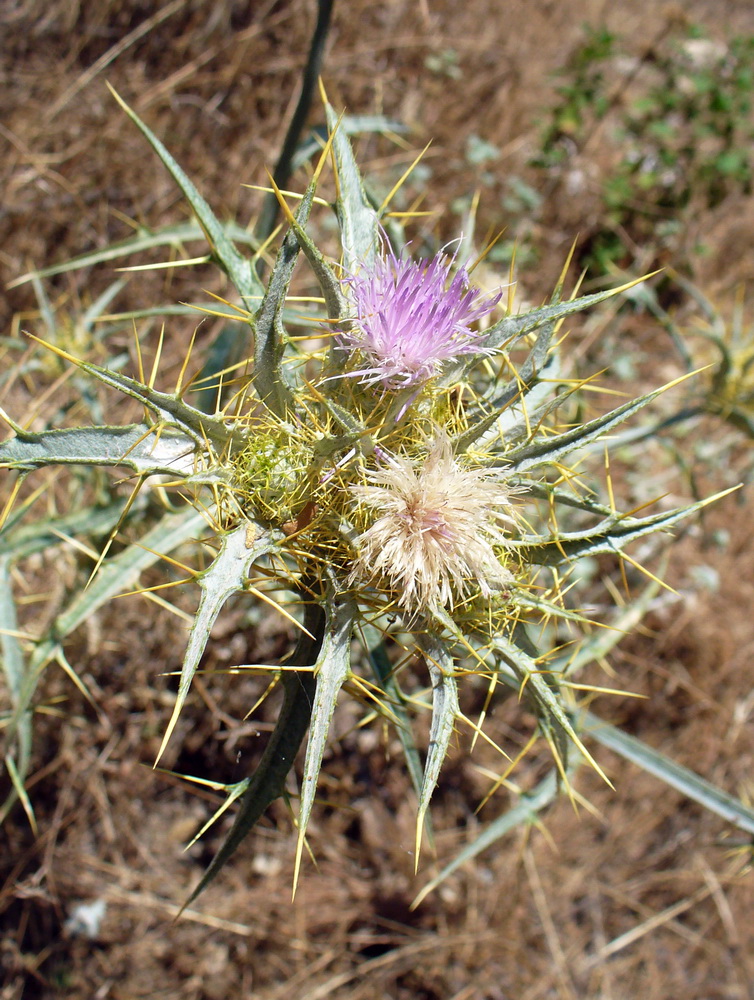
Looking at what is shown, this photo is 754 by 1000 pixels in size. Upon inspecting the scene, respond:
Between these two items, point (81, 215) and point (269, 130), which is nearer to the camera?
point (81, 215)

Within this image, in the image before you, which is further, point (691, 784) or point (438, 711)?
point (691, 784)

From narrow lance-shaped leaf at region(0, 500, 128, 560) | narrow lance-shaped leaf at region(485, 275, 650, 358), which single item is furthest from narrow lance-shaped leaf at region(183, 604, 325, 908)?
narrow lance-shaped leaf at region(0, 500, 128, 560)

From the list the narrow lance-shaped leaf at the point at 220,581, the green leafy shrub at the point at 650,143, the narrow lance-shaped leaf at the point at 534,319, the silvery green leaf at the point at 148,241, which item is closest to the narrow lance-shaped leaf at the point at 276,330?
the narrow lance-shaped leaf at the point at 220,581

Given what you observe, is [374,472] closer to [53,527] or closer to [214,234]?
[214,234]

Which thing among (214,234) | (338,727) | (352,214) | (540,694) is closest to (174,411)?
(214,234)

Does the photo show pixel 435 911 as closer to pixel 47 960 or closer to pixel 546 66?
pixel 47 960

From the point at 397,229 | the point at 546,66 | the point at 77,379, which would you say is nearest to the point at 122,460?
the point at 397,229

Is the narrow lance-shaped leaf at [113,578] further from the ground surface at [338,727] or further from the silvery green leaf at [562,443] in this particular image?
the ground surface at [338,727]
